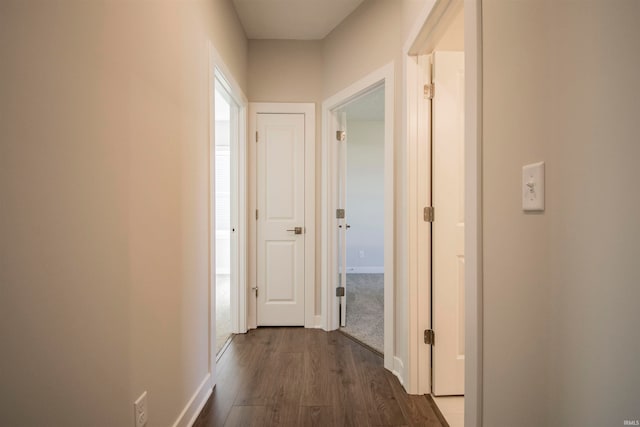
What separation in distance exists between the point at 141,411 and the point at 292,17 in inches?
112

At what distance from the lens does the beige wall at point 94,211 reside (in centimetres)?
63

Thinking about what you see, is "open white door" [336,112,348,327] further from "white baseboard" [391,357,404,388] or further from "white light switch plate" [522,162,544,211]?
"white light switch plate" [522,162,544,211]

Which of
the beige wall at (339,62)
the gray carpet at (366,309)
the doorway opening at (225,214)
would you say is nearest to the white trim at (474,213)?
the beige wall at (339,62)

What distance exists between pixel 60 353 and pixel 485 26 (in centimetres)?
158

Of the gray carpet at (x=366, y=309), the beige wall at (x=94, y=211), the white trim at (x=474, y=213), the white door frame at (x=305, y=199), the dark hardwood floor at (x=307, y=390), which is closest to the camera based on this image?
the beige wall at (x=94, y=211)

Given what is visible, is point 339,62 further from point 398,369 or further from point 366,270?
point 366,270

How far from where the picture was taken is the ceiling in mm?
2248

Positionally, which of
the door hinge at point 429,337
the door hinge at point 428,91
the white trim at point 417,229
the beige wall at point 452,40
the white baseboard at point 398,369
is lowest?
the white baseboard at point 398,369

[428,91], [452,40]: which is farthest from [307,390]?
[452,40]

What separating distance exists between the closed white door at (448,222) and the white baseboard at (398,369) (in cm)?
20

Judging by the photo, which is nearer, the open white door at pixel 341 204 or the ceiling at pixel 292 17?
the ceiling at pixel 292 17

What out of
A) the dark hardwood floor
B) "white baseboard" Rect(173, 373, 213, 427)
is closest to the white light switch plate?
the dark hardwood floor

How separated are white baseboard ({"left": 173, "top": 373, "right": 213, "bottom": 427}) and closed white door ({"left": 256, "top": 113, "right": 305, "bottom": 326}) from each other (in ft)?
3.41

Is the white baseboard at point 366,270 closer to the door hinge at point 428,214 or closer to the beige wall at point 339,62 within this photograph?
the beige wall at point 339,62
